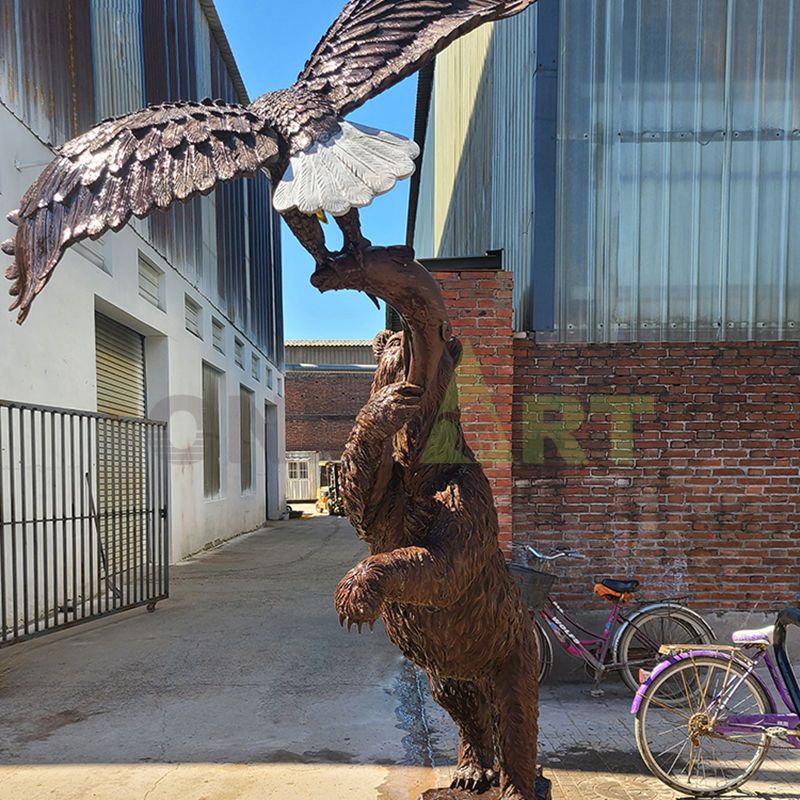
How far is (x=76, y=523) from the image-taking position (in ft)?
22.4

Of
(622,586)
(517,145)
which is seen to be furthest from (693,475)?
(517,145)

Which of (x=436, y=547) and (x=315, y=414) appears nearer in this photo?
(x=436, y=547)

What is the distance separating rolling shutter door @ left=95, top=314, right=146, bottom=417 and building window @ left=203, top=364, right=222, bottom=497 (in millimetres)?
2482

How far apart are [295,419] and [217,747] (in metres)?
22.7

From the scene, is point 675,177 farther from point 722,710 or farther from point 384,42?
point 384,42

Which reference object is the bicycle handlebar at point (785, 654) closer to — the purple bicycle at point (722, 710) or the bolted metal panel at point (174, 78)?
the purple bicycle at point (722, 710)

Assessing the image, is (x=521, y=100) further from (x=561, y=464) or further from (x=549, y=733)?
(x=549, y=733)

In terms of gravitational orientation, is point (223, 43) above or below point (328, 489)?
above

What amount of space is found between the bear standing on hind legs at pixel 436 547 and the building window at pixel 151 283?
820 cm

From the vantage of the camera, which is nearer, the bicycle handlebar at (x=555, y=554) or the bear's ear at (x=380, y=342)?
the bear's ear at (x=380, y=342)

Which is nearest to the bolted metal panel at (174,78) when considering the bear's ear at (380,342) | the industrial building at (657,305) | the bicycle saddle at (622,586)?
the industrial building at (657,305)

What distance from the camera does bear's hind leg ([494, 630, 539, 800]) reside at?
1.98 meters

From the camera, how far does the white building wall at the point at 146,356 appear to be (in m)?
6.11

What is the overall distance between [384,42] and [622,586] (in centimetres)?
388
